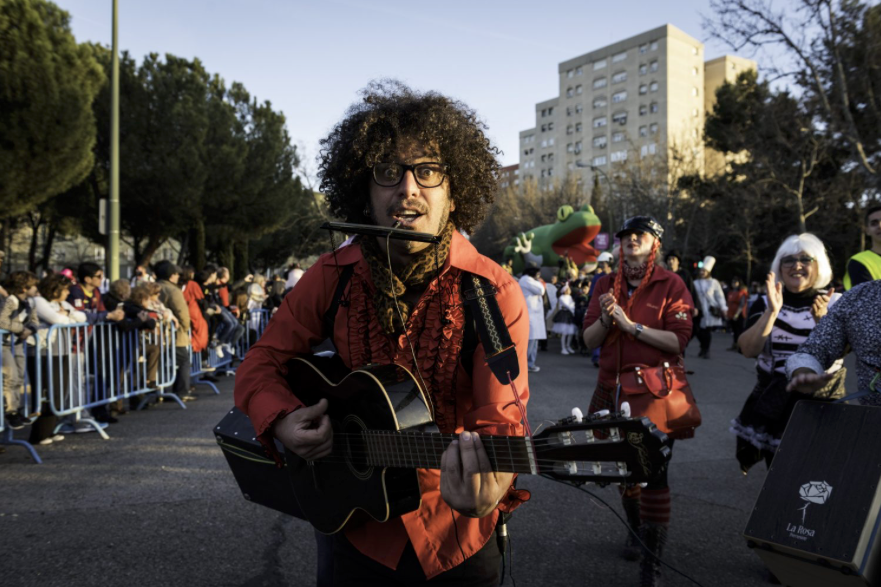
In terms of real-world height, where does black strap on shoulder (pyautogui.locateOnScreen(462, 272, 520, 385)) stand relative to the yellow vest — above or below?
below

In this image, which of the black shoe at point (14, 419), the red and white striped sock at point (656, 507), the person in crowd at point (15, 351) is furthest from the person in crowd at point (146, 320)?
the red and white striped sock at point (656, 507)

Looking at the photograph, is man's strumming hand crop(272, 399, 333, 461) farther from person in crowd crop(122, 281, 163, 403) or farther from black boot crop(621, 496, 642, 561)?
person in crowd crop(122, 281, 163, 403)

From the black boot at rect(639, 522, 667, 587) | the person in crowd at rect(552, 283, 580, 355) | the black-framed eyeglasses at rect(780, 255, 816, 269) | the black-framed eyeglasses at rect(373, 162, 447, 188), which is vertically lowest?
the black boot at rect(639, 522, 667, 587)

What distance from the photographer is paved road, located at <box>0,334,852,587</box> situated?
364cm

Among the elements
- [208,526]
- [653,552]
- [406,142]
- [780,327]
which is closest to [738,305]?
[780,327]

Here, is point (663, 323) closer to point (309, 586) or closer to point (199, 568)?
point (309, 586)

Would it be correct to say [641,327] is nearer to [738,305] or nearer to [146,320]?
[146,320]

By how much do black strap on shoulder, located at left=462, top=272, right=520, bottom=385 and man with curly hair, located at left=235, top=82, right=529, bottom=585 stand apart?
3cm

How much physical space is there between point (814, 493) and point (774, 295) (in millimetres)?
2037

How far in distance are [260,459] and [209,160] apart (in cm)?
3019

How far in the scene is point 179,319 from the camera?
9.02 m

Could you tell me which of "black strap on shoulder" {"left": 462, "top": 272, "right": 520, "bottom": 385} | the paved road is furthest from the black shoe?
"black strap on shoulder" {"left": 462, "top": 272, "right": 520, "bottom": 385}

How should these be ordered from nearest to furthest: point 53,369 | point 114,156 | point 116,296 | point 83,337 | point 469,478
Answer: point 469,478 < point 53,369 < point 83,337 < point 116,296 < point 114,156

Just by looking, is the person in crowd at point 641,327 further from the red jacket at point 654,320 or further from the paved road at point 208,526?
the paved road at point 208,526
